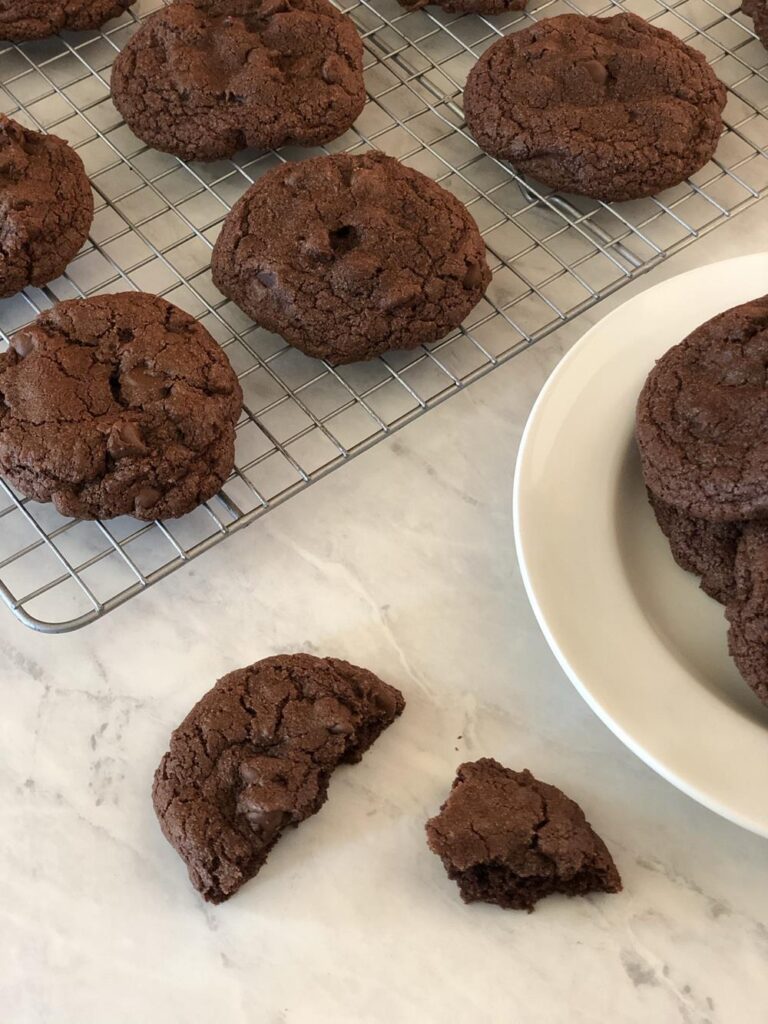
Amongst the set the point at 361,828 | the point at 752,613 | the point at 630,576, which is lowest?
the point at 361,828

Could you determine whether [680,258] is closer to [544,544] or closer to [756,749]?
[544,544]

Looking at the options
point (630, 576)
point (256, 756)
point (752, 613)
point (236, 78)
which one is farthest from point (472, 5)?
point (256, 756)

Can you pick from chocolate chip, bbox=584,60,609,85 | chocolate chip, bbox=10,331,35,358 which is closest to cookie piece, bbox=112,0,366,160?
chocolate chip, bbox=584,60,609,85

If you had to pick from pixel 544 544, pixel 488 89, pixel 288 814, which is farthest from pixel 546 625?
pixel 488 89

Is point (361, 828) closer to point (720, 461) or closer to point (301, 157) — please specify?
point (720, 461)

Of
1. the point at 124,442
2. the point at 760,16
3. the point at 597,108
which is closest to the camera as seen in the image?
the point at 124,442

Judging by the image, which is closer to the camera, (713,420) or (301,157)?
(713,420)

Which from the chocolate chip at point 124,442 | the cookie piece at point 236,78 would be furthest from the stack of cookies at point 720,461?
the cookie piece at point 236,78
